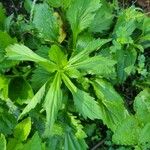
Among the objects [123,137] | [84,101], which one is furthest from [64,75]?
[123,137]

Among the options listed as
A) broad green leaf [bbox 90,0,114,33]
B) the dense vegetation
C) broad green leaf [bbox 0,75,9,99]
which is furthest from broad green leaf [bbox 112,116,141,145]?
broad green leaf [bbox 0,75,9,99]

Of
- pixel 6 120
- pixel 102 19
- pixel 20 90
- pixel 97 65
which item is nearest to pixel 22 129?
pixel 6 120

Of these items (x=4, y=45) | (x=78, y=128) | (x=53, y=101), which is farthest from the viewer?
(x=78, y=128)

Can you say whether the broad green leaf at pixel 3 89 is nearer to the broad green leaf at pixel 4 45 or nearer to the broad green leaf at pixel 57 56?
the broad green leaf at pixel 4 45

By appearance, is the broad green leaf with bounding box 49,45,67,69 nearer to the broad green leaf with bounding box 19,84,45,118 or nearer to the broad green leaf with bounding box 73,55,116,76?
the broad green leaf with bounding box 73,55,116,76

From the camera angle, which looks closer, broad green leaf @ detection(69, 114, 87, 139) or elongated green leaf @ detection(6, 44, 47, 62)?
elongated green leaf @ detection(6, 44, 47, 62)

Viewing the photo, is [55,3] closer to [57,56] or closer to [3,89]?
[57,56]
